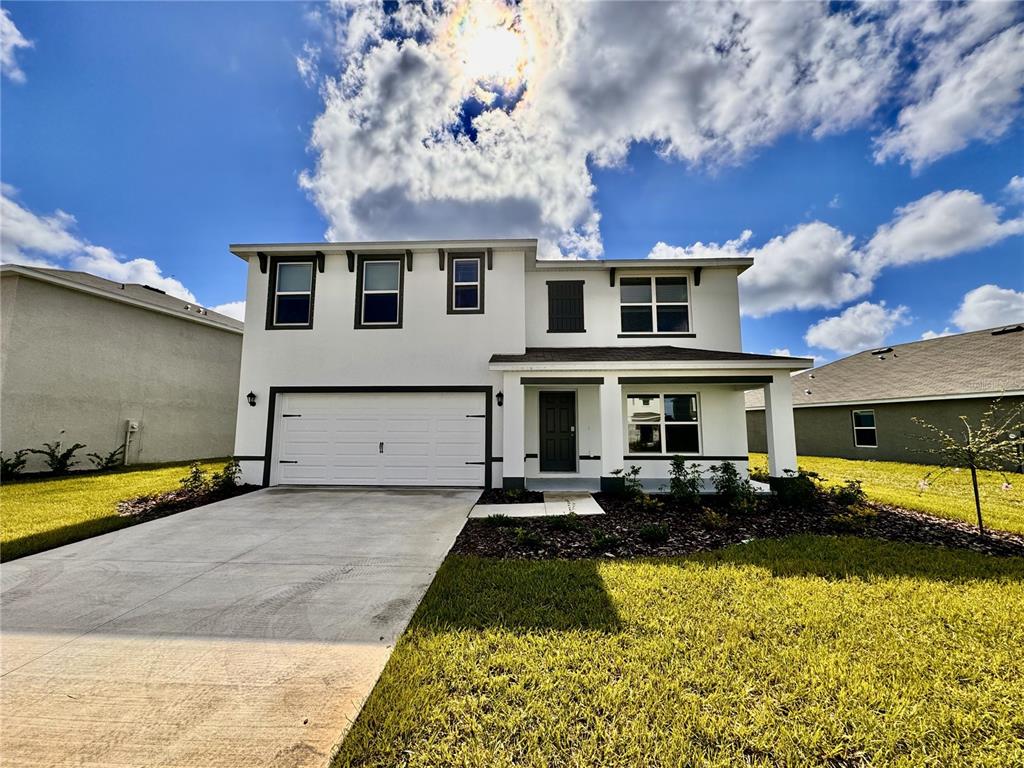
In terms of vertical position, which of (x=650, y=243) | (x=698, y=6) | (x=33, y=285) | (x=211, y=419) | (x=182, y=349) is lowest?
(x=211, y=419)

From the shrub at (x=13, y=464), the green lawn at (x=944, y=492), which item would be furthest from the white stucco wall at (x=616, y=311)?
the shrub at (x=13, y=464)

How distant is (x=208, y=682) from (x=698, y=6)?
12484 millimetres

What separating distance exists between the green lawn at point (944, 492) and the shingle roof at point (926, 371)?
116 inches

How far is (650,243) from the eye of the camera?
13156 millimetres

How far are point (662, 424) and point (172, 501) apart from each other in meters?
11.2

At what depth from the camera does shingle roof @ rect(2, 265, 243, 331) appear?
11477 millimetres

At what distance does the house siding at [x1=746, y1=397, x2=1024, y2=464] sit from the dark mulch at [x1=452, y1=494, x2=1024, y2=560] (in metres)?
7.70

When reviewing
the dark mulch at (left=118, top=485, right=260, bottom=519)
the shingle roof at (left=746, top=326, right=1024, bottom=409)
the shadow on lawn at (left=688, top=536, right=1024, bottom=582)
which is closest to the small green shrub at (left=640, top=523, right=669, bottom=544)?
the shadow on lawn at (left=688, top=536, right=1024, bottom=582)

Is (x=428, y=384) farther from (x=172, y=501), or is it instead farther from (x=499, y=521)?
(x=172, y=501)

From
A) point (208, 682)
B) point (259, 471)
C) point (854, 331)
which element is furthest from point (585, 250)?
point (854, 331)

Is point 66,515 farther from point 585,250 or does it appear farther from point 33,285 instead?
point 585,250

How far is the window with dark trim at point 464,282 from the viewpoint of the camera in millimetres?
10406

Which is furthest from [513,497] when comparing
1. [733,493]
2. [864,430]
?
[864,430]

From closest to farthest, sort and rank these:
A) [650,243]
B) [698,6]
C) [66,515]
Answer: [66,515]
[698,6]
[650,243]
